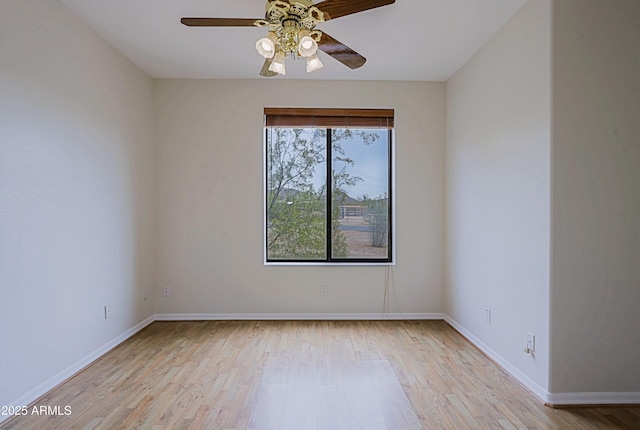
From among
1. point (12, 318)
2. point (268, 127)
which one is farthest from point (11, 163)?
point (268, 127)

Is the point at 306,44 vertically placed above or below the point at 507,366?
above

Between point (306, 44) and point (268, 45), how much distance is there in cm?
24

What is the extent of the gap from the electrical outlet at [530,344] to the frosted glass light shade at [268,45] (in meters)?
2.52

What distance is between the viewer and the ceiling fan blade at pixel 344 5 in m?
2.15

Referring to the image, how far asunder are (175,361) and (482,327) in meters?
2.65

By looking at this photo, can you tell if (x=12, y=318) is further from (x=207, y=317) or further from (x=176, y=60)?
(x=176, y=60)

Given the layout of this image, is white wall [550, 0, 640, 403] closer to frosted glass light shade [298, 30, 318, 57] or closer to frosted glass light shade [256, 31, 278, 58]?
frosted glass light shade [298, 30, 318, 57]

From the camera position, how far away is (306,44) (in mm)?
2180

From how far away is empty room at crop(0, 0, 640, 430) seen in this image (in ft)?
8.00

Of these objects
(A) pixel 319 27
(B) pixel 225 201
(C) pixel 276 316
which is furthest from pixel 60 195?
(C) pixel 276 316

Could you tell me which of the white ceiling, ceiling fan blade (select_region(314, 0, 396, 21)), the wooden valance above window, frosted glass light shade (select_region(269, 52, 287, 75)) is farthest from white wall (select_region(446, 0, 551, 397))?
frosted glass light shade (select_region(269, 52, 287, 75))

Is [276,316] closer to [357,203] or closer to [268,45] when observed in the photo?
[357,203]

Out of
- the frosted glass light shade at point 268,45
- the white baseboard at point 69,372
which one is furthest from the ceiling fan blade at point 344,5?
the white baseboard at point 69,372

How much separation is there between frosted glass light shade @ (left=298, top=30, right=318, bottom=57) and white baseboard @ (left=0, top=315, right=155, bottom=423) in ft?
8.85
